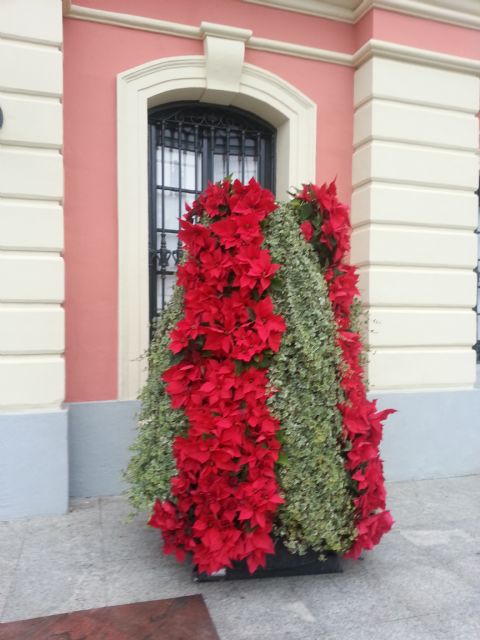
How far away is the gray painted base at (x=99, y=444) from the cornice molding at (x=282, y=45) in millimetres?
3113

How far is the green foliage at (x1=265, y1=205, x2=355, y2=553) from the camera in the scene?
2.97m

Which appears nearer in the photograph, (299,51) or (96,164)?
(96,164)

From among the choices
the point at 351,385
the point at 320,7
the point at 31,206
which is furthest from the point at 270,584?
the point at 320,7

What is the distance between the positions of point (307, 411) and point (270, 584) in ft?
3.42

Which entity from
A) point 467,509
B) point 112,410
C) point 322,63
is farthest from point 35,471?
A: point 322,63

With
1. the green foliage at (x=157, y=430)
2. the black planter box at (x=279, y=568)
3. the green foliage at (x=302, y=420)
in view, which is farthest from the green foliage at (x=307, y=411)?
the green foliage at (x=157, y=430)

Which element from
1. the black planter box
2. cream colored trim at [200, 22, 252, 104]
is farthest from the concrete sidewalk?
cream colored trim at [200, 22, 252, 104]

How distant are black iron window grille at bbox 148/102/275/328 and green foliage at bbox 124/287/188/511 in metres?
1.57

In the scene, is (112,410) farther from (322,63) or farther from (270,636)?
(322,63)

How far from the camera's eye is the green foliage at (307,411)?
2.97 metres

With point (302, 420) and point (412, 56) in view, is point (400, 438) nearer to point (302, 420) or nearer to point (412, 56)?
point (302, 420)

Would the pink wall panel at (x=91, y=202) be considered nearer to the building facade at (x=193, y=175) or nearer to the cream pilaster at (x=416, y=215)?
the building facade at (x=193, y=175)

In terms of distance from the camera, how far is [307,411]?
299cm

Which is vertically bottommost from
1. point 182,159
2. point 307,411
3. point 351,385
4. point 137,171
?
point 307,411
